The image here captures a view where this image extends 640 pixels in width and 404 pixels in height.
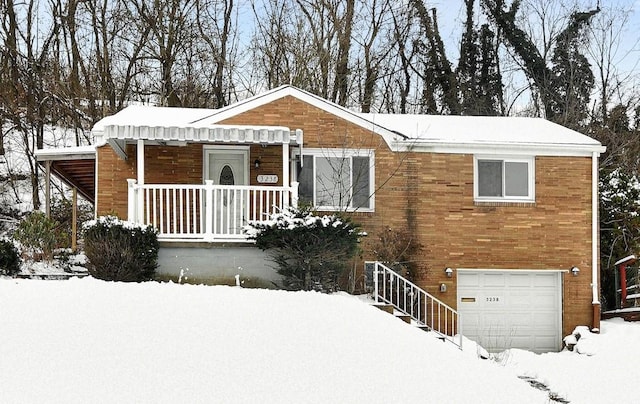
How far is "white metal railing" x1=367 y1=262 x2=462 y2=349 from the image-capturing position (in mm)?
14858

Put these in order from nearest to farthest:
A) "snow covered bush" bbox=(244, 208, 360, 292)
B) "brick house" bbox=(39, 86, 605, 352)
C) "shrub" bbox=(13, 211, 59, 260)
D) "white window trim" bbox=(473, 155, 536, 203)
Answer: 1. "snow covered bush" bbox=(244, 208, 360, 292)
2. "shrub" bbox=(13, 211, 59, 260)
3. "brick house" bbox=(39, 86, 605, 352)
4. "white window trim" bbox=(473, 155, 536, 203)

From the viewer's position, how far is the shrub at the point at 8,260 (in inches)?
551

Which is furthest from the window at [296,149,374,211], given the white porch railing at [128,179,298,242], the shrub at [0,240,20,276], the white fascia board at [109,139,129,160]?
the shrub at [0,240,20,276]

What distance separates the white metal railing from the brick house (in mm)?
373

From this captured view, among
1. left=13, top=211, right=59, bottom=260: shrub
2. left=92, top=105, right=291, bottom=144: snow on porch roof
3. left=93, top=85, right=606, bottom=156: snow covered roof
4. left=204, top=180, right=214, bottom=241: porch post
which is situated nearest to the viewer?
left=204, top=180, right=214, bottom=241: porch post

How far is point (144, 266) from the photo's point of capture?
13.7 meters

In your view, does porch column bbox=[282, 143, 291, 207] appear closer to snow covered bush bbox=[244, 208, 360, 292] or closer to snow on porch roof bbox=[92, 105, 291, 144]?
snow on porch roof bbox=[92, 105, 291, 144]

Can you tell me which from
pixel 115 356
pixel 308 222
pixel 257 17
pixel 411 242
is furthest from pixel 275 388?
pixel 257 17

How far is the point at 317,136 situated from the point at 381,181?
176 centimetres

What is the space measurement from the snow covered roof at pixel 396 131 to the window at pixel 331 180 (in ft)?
3.05

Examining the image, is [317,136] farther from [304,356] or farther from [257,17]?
[257,17]

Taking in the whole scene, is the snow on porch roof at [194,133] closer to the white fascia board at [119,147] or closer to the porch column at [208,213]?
the white fascia board at [119,147]

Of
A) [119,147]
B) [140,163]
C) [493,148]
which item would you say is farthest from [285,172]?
[493,148]

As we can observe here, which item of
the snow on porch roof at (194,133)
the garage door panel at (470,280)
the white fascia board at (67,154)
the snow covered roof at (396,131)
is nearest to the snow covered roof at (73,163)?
the white fascia board at (67,154)
